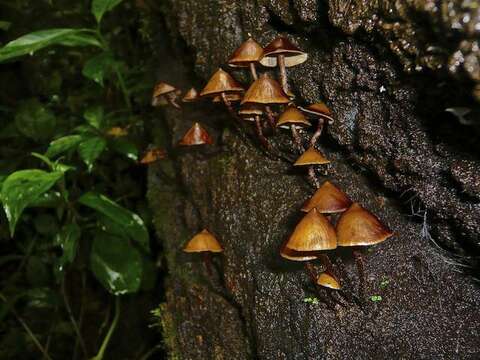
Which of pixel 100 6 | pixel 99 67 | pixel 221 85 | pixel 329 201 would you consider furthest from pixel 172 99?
pixel 329 201

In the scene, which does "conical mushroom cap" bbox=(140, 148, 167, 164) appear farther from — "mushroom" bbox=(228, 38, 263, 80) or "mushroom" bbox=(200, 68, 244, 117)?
"mushroom" bbox=(228, 38, 263, 80)

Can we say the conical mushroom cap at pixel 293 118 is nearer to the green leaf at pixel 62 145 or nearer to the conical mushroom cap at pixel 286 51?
the conical mushroom cap at pixel 286 51

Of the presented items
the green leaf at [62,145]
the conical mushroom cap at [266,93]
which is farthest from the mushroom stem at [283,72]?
the green leaf at [62,145]

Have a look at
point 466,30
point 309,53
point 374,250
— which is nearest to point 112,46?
point 309,53

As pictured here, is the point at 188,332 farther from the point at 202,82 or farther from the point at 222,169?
the point at 202,82

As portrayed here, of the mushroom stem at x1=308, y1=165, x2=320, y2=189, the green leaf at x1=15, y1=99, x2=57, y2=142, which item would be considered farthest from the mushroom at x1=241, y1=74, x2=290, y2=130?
the green leaf at x1=15, y1=99, x2=57, y2=142
